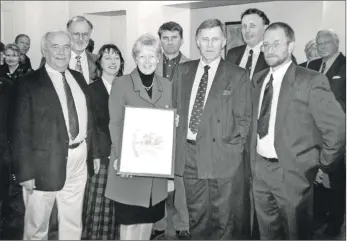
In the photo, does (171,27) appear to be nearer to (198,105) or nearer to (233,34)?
(233,34)

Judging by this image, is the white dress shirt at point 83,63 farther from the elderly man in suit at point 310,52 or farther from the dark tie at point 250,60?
the elderly man in suit at point 310,52

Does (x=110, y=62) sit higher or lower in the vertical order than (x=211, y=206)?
higher

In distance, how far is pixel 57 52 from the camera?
9.41ft

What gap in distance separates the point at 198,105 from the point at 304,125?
2.38 feet

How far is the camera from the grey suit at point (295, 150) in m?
2.81

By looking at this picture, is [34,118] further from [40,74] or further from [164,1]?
[164,1]

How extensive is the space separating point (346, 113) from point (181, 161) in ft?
A: 3.83

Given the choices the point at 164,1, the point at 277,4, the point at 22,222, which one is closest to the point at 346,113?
the point at 277,4

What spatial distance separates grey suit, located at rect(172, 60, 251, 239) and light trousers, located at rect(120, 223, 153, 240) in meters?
0.36

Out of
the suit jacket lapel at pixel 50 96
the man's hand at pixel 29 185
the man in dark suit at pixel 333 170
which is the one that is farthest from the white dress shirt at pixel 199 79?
the man's hand at pixel 29 185

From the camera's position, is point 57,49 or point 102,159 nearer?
point 57,49

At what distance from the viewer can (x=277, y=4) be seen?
291cm

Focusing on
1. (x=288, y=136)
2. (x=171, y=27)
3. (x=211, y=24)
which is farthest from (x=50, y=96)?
(x=288, y=136)

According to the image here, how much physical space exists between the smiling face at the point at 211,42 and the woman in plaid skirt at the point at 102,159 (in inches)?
22.3
